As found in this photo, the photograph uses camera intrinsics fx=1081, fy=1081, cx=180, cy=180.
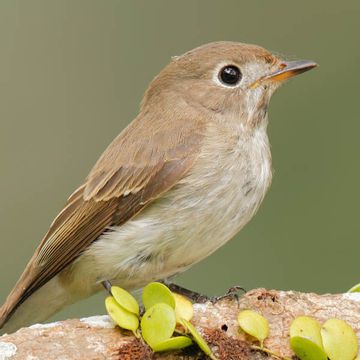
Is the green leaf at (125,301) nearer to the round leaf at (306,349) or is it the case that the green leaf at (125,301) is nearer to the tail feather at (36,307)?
the round leaf at (306,349)

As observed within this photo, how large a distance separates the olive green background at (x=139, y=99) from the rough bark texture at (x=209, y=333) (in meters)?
1.87

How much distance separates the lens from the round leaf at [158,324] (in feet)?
14.3

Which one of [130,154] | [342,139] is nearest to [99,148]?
[342,139]

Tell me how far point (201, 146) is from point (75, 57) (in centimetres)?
311

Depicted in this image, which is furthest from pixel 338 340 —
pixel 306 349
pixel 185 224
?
pixel 185 224

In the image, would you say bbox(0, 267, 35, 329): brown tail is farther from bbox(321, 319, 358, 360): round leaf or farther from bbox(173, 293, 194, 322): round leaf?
bbox(321, 319, 358, 360): round leaf

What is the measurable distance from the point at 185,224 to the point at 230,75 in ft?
3.29

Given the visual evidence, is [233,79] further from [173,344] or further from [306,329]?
[173,344]

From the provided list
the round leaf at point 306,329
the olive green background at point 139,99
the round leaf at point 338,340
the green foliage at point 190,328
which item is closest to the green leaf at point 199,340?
the green foliage at point 190,328

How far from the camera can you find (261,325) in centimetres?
451

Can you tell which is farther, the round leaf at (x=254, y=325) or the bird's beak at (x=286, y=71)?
the bird's beak at (x=286, y=71)

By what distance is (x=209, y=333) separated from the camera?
14.8 ft

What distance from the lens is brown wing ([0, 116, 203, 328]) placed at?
17.4 feet


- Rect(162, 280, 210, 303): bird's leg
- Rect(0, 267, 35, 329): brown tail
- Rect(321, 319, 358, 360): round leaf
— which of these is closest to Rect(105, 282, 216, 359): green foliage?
Rect(321, 319, 358, 360): round leaf
